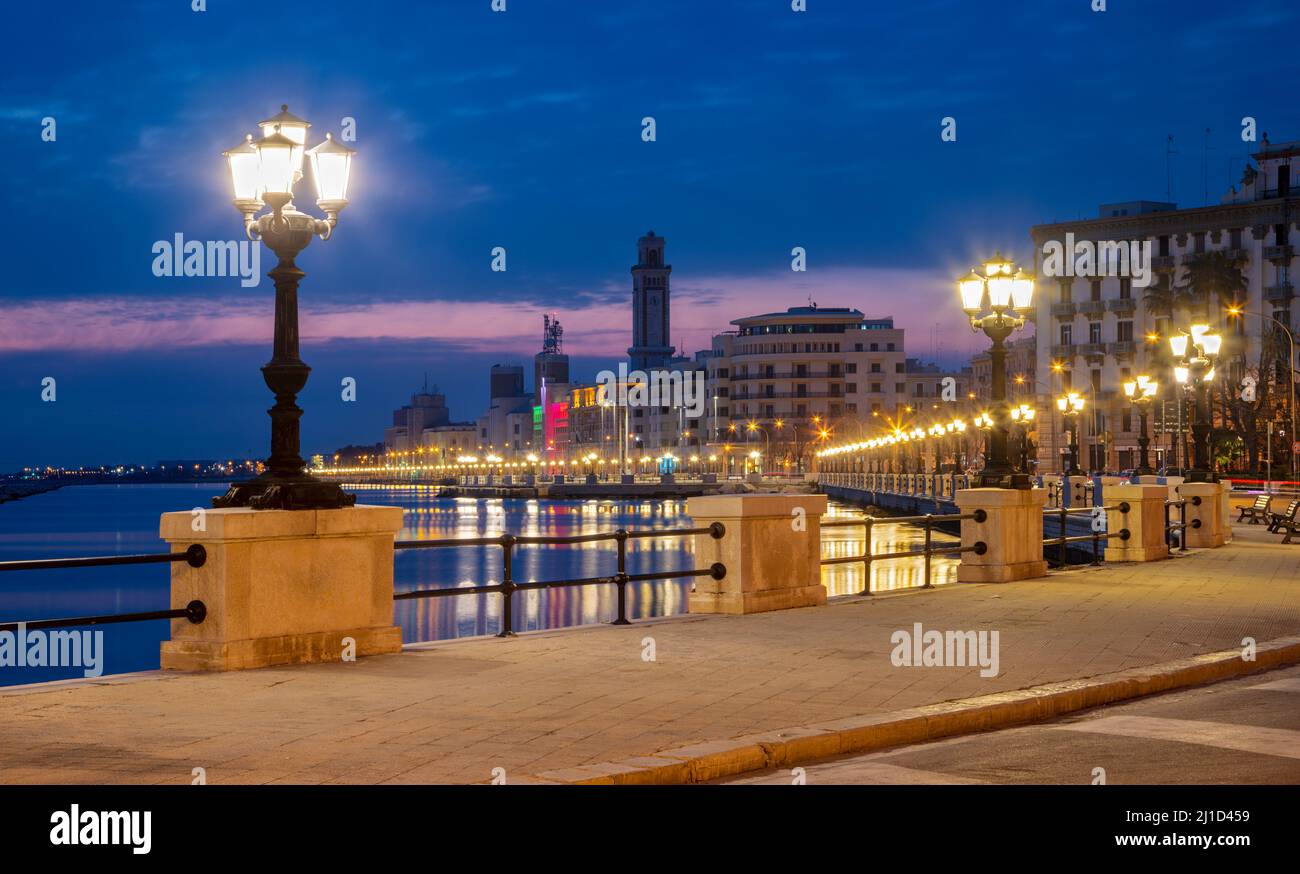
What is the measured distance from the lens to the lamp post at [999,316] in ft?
71.5

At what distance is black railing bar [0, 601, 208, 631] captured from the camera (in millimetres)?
10961

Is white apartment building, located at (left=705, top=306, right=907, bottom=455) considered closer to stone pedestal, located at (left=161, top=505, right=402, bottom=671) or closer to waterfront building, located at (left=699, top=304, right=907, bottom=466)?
waterfront building, located at (left=699, top=304, right=907, bottom=466)

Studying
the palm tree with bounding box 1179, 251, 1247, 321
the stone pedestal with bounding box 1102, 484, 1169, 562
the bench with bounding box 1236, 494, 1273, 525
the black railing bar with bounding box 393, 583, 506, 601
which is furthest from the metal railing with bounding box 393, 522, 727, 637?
the palm tree with bounding box 1179, 251, 1247, 321

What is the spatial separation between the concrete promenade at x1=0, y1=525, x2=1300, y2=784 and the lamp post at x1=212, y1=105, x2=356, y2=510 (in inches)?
67.0

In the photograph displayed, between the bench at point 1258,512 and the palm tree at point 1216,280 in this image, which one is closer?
the bench at point 1258,512

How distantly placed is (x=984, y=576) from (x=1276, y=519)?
17488mm

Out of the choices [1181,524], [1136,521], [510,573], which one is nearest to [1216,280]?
[1181,524]

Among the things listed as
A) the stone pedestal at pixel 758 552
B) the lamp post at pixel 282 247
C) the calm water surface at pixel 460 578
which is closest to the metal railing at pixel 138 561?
the lamp post at pixel 282 247

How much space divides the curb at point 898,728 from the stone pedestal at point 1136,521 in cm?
1204

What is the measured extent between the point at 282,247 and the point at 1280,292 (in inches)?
4046

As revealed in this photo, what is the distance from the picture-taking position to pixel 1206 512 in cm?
2962

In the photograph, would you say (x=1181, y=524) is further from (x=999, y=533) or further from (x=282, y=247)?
(x=282, y=247)

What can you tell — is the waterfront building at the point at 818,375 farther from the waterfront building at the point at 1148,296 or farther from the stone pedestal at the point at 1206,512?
the stone pedestal at the point at 1206,512
